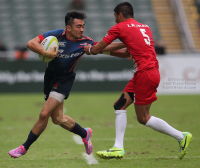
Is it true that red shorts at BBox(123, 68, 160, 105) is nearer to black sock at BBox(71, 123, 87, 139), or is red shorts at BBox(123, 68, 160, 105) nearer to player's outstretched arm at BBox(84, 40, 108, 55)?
player's outstretched arm at BBox(84, 40, 108, 55)

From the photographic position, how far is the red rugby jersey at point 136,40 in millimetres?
5820

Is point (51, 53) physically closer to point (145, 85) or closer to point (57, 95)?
point (57, 95)

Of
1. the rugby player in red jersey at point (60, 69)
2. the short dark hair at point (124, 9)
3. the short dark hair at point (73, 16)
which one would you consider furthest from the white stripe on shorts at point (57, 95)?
the short dark hair at point (124, 9)

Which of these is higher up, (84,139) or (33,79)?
(84,139)

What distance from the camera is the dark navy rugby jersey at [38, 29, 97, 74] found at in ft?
20.3

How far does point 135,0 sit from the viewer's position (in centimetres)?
2355

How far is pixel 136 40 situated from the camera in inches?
230

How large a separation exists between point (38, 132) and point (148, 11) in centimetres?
1803

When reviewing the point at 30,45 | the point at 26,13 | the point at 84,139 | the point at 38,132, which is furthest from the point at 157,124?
the point at 26,13

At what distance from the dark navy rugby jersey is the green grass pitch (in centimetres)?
135

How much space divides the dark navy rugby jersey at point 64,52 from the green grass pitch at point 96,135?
53.3 inches

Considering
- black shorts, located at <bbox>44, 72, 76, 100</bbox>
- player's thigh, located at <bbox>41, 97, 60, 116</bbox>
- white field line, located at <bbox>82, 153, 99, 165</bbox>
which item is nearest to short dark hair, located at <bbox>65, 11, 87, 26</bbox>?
black shorts, located at <bbox>44, 72, 76, 100</bbox>

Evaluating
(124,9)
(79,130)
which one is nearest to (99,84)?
(79,130)

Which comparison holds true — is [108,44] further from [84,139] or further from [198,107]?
[198,107]
